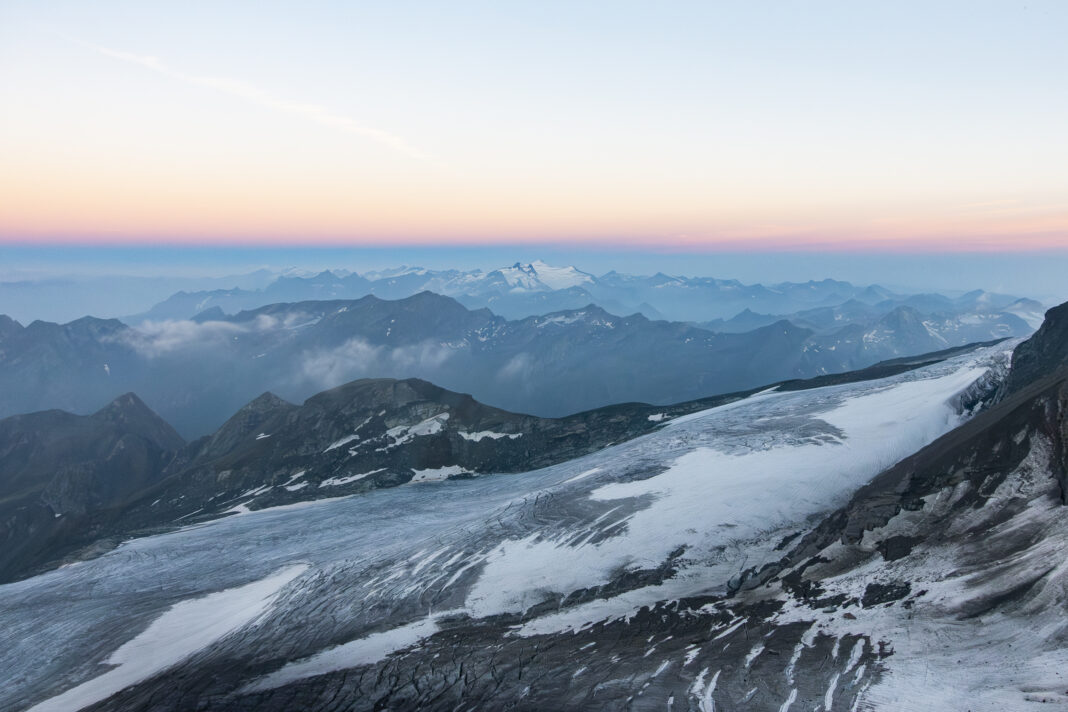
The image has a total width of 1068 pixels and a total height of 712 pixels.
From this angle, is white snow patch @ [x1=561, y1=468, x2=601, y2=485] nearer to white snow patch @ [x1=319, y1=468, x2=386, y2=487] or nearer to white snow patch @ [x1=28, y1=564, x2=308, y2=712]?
white snow patch @ [x1=28, y1=564, x2=308, y2=712]

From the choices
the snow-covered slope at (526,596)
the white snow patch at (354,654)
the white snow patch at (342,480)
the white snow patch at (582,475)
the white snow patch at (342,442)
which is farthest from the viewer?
the white snow patch at (342,442)

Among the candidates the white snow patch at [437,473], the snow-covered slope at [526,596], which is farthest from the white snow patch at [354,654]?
the white snow patch at [437,473]

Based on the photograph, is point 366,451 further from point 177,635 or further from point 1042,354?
point 1042,354

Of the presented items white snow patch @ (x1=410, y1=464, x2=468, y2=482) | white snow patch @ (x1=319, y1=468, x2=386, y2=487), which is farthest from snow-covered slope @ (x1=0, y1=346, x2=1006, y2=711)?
white snow patch @ (x1=410, y1=464, x2=468, y2=482)

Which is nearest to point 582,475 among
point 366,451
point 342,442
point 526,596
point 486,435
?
point 526,596

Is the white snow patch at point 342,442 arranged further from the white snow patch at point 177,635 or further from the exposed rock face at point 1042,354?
the exposed rock face at point 1042,354

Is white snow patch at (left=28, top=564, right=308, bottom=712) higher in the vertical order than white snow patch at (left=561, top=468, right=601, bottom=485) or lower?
lower

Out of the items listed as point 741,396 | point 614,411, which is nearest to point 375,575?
point 614,411

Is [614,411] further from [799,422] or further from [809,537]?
[809,537]
